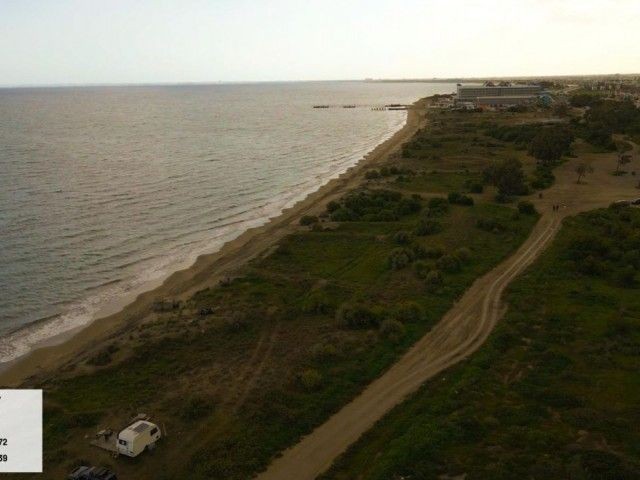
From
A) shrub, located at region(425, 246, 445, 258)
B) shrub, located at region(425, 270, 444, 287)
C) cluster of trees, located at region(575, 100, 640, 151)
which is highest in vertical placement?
cluster of trees, located at region(575, 100, 640, 151)

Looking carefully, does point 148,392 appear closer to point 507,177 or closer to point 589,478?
point 589,478

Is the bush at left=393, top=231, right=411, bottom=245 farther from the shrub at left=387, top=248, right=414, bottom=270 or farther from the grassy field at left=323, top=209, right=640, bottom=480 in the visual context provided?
the grassy field at left=323, top=209, right=640, bottom=480

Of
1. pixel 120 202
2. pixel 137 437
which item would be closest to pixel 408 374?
pixel 137 437

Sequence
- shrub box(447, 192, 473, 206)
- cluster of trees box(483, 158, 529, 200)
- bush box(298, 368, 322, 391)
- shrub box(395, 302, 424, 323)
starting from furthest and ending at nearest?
cluster of trees box(483, 158, 529, 200), shrub box(447, 192, 473, 206), shrub box(395, 302, 424, 323), bush box(298, 368, 322, 391)

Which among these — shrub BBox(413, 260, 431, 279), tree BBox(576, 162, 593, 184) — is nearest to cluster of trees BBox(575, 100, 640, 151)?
tree BBox(576, 162, 593, 184)

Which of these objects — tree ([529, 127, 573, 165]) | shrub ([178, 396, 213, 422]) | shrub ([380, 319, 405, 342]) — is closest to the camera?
shrub ([178, 396, 213, 422])

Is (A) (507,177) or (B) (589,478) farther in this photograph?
(A) (507,177)

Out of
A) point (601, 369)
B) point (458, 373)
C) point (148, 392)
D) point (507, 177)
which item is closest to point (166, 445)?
point (148, 392)

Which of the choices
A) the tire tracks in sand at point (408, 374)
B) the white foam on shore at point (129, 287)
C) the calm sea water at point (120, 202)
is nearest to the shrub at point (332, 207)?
the white foam on shore at point (129, 287)
